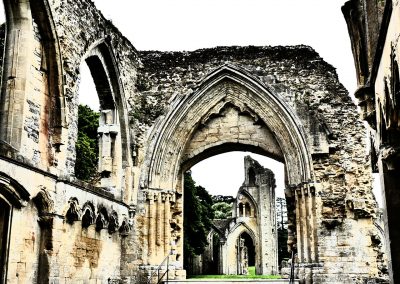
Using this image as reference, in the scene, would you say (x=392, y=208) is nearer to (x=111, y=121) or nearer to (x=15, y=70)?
(x=15, y=70)

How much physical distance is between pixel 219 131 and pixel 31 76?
5148mm

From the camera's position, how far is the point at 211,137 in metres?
12.1

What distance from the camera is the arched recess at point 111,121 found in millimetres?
10812

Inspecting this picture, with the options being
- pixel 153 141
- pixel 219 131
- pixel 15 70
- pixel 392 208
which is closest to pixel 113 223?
pixel 153 141

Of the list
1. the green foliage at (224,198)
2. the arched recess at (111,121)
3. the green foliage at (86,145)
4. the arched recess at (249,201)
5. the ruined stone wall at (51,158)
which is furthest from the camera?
the green foliage at (224,198)

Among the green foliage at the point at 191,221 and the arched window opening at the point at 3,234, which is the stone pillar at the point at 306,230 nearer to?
the arched window opening at the point at 3,234

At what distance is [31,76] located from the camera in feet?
26.0

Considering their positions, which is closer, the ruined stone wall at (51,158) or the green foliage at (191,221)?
the ruined stone wall at (51,158)

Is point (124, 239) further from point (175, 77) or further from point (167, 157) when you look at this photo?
point (175, 77)

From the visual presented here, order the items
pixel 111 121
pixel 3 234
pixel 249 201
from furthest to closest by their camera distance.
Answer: pixel 249 201 < pixel 111 121 < pixel 3 234

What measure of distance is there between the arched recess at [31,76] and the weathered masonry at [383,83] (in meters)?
4.45

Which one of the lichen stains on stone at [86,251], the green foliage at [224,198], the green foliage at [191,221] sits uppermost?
the green foliage at [224,198]

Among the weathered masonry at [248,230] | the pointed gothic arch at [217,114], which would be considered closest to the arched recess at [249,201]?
the weathered masonry at [248,230]

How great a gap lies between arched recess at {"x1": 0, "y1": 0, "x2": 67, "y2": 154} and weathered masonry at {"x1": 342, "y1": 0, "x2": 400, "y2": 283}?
4.45 meters
